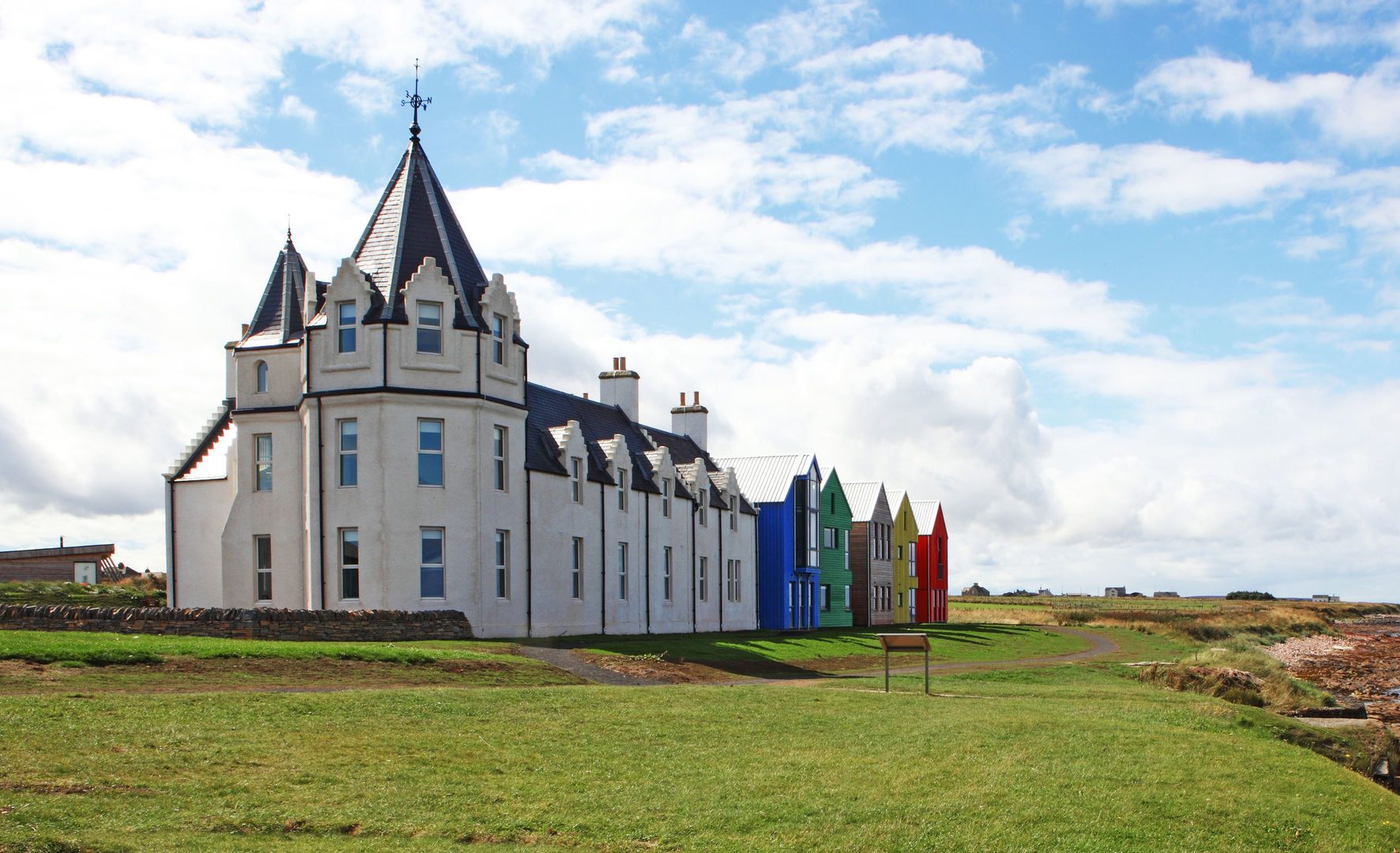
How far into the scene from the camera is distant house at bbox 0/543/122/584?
48562 mm

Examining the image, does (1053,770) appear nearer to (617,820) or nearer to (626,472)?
(617,820)

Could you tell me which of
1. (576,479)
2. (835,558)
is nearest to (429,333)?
(576,479)

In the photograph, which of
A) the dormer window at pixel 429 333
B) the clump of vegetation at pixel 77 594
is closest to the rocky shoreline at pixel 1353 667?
the dormer window at pixel 429 333

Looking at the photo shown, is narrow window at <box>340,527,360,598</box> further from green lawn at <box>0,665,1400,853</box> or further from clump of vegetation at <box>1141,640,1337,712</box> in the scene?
clump of vegetation at <box>1141,640,1337,712</box>

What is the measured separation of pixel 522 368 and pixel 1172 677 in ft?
66.1

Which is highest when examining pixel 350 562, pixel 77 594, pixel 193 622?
pixel 350 562

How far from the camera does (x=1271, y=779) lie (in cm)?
1462

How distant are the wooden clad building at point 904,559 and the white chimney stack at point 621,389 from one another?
25.3 m

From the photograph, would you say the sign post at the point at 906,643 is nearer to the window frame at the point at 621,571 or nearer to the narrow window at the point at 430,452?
the narrow window at the point at 430,452

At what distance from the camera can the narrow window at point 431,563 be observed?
3159 cm

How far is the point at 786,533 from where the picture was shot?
56781mm

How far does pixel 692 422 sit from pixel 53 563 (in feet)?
97.8

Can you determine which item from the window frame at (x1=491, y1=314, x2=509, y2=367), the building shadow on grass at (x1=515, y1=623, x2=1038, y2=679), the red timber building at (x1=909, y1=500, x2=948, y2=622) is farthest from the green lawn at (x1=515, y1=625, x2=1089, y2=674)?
the red timber building at (x1=909, y1=500, x2=948, y2=622)

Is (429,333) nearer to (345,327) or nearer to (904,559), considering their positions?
(345,327)
